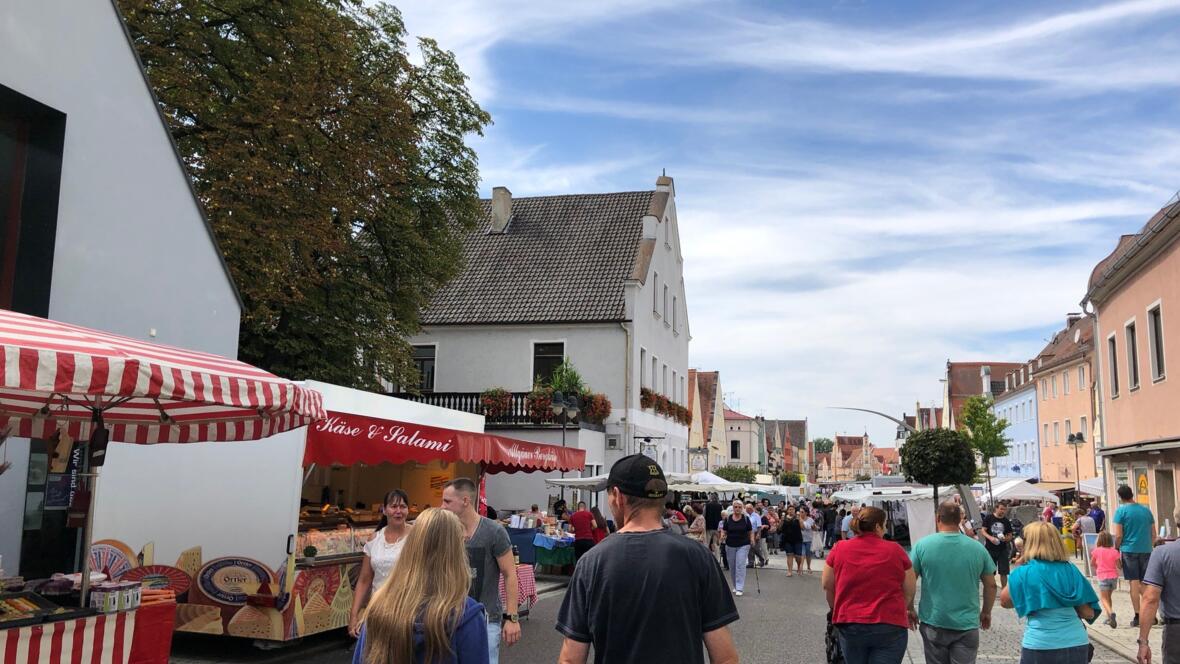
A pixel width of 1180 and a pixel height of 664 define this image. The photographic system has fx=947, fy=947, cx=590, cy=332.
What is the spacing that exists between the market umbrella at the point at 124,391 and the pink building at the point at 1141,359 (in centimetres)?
1620

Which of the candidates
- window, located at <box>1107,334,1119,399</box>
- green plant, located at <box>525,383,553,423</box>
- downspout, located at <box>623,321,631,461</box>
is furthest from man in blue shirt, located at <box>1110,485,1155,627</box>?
downspout, located at <box>623,321,631,461</box>

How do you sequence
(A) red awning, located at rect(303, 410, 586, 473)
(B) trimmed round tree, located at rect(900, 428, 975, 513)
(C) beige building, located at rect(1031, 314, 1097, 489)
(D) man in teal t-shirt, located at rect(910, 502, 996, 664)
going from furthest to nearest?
1. (C) beige building, located at rect(1031, 314, 1097, 489)
2. (B) trimmed round tree, located at rect(900, 428, 975, 513)
3. (A) red awning, located at rect(303, 410, 586, 473)
4. (D) man in teal t-shirt, located at rect(910, 502, 996, 664)

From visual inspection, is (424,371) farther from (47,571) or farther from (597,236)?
(47,571)

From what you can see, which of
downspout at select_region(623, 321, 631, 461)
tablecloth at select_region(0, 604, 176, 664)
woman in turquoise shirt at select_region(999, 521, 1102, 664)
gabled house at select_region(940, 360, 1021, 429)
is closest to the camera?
tablecloth at select_region(0, 604, 176, 664)

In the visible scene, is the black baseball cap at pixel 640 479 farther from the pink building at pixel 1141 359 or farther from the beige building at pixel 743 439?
the beige building at pixel 743 439

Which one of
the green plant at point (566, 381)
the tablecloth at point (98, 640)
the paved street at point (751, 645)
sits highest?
the green plant at point (566, 381)

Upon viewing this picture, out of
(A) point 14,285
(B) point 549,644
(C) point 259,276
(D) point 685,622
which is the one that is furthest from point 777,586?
(D) point 685,622

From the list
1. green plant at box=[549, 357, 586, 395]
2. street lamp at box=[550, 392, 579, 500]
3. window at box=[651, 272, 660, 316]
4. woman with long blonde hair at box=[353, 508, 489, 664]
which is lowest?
woman with long blonde hair at box=[353, 508, 489, 664]

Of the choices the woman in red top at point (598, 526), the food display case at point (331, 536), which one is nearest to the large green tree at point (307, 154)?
the food display case at point (331, 536)

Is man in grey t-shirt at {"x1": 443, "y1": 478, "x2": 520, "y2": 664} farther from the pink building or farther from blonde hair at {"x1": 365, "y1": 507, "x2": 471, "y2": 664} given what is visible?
the pink building

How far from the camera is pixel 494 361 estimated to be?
3269 cm

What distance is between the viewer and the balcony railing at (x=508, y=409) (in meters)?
29.2

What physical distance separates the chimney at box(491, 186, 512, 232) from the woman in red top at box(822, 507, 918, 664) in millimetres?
31787

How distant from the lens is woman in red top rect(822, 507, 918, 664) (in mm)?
6324
